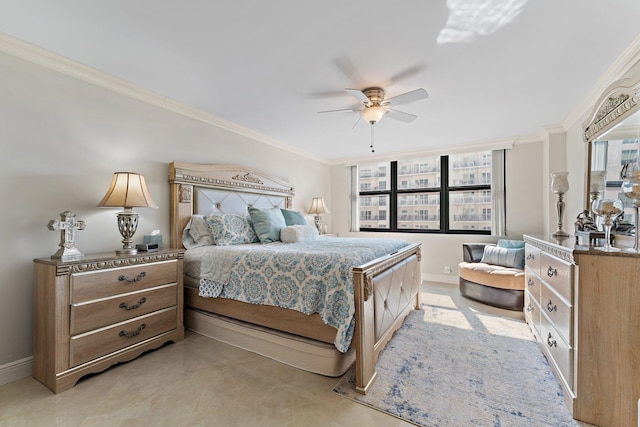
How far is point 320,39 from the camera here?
73.5 inches

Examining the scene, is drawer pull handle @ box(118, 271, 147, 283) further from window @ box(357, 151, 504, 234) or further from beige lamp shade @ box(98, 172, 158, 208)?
window @ box(357, 151, 504, 234)

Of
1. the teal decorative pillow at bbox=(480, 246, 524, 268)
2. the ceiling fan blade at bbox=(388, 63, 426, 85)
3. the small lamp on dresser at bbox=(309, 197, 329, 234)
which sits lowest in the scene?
the teal decorative pillow at bbox=(480, 246, 524, 268)

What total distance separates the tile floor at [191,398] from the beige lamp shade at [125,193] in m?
1.25

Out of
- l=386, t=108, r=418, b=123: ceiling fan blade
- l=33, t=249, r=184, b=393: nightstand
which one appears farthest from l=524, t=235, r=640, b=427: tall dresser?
l=33, t=249, r=184, b=393: nightstand

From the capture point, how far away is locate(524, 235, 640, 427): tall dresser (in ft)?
4.53

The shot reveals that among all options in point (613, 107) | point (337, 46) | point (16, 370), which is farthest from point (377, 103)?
point (16, 370)

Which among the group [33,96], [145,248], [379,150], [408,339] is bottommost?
[408,339]

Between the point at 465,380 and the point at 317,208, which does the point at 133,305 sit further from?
the point at 317,208

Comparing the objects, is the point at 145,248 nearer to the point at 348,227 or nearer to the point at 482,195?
the point at 348,227

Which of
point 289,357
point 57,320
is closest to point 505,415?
point 289,357

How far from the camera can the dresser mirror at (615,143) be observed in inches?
71.5

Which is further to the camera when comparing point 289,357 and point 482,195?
point 482,195

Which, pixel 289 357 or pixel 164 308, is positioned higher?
pixel 164 308

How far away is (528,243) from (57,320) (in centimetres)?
391
